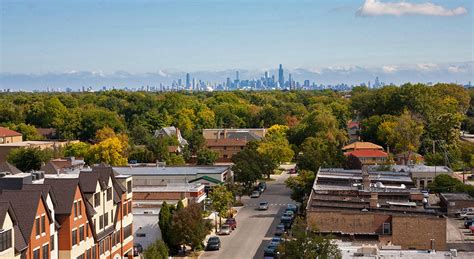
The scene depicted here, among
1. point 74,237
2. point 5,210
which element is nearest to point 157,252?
point 74,237

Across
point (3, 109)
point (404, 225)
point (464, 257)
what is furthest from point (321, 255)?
point (3, 109)

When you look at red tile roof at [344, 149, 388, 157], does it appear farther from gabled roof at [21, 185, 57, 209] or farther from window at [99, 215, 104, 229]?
gabled roof at [21, 185, 57, 209]

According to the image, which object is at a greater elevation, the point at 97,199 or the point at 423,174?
the point at 97,199

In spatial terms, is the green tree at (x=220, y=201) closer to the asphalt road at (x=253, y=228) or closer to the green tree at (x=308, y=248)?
the asphalt road at (x=253, y=228)

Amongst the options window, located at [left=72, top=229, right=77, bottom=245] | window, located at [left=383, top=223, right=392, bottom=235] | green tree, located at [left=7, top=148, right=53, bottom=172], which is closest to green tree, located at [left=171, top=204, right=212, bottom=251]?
window, located at [left=72, top=229, right=77, bottom=245]

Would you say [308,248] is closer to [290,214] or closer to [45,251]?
[45,251]

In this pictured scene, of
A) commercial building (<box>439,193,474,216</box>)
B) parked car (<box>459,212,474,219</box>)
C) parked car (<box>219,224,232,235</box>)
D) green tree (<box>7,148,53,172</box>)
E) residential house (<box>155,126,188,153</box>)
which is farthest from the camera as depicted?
residential house (<box>155,126,188,153</box>)
